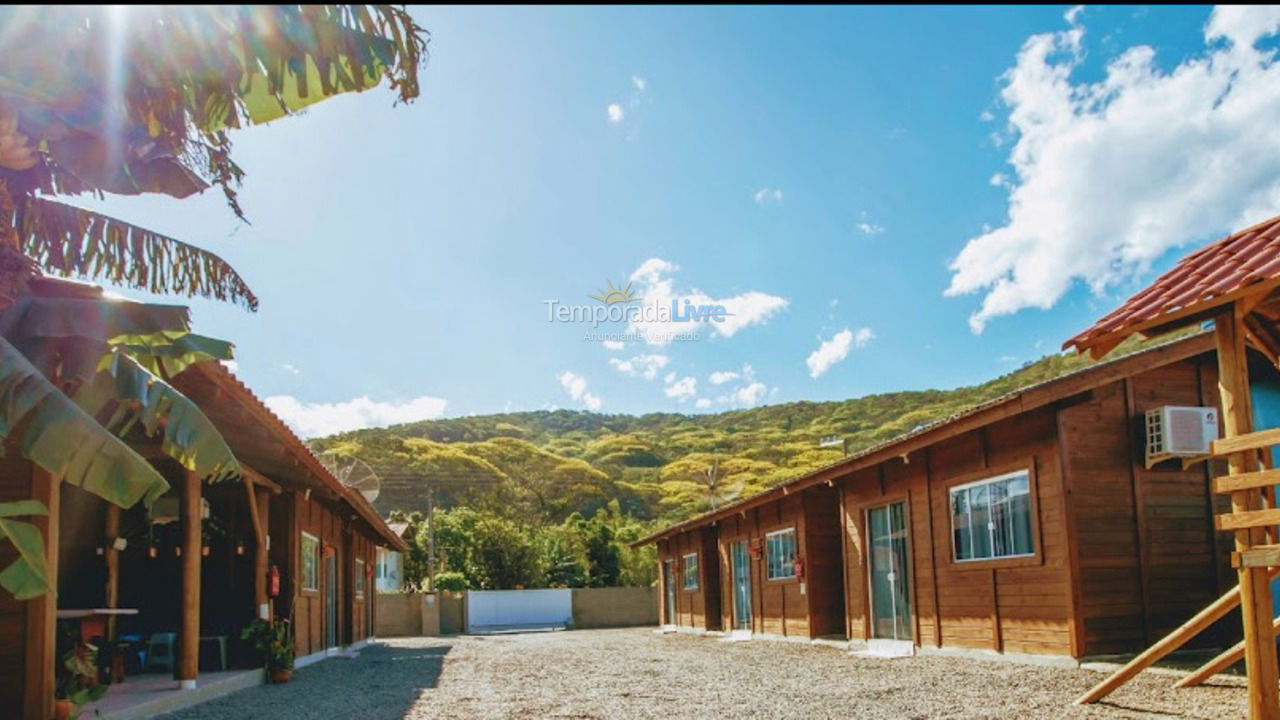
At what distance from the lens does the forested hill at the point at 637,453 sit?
5200 centimetres

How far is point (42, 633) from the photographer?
6777mm

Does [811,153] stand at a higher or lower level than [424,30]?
higher

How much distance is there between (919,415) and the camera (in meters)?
52.4

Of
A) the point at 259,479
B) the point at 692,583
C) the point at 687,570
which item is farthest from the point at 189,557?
the point at 687,570

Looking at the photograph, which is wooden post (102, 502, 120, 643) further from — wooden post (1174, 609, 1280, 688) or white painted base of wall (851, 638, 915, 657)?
wooden post (1174, 609, 1280, 688)

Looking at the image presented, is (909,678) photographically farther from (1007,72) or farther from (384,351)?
(384,351)

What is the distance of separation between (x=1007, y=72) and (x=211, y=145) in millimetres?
7783

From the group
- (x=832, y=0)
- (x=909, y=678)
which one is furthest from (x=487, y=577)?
(x=832, y=0)

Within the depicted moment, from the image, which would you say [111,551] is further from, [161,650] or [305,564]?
[305,564]

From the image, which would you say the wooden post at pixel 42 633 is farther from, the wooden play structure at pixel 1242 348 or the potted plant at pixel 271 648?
the wooden play structure at pixel 1242 348

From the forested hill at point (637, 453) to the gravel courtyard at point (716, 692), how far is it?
28.5 metres

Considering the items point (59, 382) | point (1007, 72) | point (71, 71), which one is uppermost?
point (1007, 72)

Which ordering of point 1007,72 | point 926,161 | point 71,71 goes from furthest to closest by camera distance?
point 926,161
point 1007,72
point 71,71

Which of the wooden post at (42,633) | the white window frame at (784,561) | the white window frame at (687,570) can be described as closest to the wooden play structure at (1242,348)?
the wooden post at (42,633)
